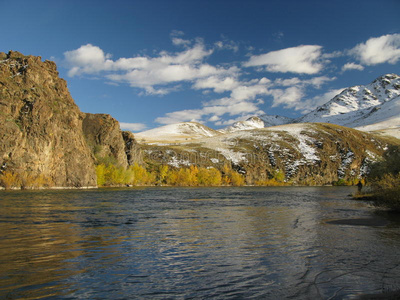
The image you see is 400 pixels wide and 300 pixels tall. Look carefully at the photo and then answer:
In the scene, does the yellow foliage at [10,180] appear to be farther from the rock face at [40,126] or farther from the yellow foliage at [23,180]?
the rock face at [40,126]

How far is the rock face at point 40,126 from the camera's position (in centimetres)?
9338

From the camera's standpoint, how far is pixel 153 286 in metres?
10.5

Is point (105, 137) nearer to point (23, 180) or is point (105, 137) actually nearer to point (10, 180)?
point (23, 180)

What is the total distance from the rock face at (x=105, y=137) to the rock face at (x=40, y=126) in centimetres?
2190

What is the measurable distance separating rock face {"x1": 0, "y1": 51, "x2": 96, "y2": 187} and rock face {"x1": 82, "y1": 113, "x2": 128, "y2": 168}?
21900 mm

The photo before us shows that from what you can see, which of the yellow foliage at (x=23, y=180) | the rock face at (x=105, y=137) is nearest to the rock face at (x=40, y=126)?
the yellow foliage at (x=23, y=180)

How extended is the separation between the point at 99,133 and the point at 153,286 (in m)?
147

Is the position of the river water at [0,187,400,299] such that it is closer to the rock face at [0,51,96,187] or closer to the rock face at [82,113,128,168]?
the rock face at [0,51,96,187]

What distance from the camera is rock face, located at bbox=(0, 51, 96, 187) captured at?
9338 cm

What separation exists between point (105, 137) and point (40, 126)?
158 ft

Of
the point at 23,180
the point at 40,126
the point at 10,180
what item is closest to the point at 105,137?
the point at 40,126

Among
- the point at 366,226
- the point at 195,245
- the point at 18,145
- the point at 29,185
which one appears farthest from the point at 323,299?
the point at 18,145

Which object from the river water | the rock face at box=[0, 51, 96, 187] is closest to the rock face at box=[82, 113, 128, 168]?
the rock face at box=[0, 51, 96, 187]

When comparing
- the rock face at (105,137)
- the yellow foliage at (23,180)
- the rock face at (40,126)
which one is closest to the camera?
the yellow foliage at (23,180)
